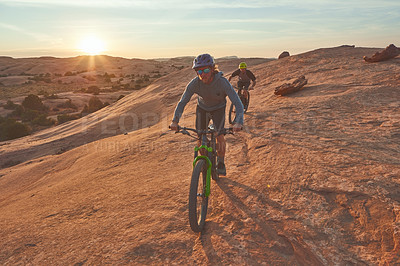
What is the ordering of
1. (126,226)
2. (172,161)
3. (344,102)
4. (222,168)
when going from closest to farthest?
(126,226)
(222,168)
(172,161)
(344,102)

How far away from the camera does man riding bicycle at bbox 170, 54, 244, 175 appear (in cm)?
394

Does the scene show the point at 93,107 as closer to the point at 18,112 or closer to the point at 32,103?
the point at 32,103

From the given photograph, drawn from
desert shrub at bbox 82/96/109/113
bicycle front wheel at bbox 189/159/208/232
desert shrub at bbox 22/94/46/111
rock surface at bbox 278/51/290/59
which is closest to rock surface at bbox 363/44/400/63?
rock surface at bbox 278/51/290/59

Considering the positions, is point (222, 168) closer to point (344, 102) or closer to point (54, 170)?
point (344, 102)

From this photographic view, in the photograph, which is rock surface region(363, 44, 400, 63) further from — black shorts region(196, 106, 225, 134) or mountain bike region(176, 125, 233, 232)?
mountain bike region(176, 125, 233, 232)

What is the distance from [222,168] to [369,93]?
24.3 ft

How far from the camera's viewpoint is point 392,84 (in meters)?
9.67

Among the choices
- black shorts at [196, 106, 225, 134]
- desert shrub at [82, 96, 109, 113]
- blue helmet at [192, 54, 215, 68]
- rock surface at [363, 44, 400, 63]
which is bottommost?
desert shrub at [82, 96, 109, 113]

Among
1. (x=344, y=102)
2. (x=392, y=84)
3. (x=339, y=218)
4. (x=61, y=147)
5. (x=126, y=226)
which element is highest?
(x=392, y=84)

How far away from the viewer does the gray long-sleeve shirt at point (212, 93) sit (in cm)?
417

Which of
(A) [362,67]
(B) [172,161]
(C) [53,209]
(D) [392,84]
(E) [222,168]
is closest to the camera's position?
(E) [222,168]

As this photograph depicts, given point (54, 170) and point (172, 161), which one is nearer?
point (172, 161)

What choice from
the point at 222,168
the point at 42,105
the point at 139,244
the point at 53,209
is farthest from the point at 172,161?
the point at 42,105

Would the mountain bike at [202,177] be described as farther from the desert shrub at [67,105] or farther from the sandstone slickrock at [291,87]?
the desert shrub at [67,105]
